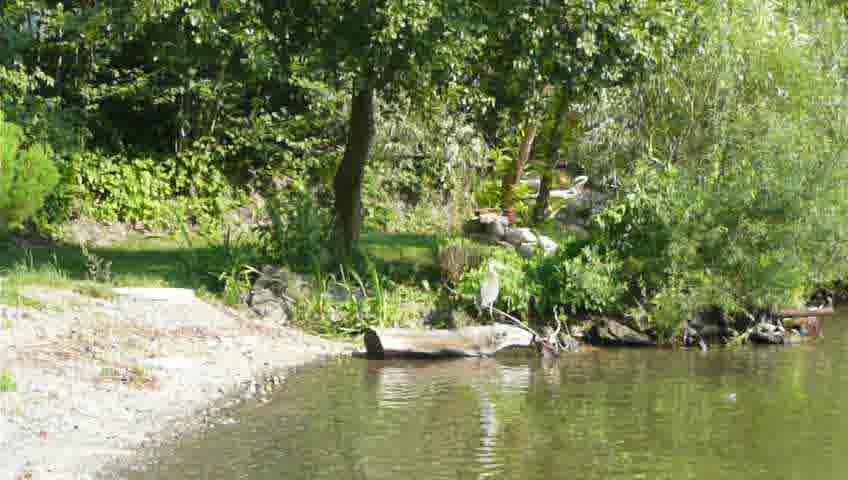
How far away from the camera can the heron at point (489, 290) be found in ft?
52.0

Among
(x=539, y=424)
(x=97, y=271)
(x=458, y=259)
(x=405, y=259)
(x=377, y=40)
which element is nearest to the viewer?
(x=539, y=424)

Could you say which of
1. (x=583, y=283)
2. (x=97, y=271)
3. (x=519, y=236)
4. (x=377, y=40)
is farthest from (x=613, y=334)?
(x=97, y=271)

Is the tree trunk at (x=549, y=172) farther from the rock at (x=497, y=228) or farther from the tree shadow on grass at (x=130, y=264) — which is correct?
the tree shadow on grass at (x=130, y=264)

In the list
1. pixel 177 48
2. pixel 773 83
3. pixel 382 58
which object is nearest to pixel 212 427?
pixel 382 58

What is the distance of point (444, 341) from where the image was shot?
49.1 ft

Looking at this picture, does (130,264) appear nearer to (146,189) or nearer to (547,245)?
(146,189)

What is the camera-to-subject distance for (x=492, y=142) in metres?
27.3

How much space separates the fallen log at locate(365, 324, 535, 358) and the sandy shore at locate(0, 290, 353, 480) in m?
0.75

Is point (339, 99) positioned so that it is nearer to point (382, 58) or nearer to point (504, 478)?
point (382, 58)

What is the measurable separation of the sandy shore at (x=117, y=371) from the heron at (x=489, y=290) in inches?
83.7

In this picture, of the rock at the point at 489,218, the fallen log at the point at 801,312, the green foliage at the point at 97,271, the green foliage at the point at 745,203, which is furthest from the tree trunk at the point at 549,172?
the green foliage at the point at 97,271

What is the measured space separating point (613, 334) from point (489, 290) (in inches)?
79.9

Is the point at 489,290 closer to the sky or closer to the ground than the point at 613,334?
closer to the sky

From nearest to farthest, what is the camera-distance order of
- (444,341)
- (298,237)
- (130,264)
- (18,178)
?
(444,341) < (18,178) < (298,237) < (130,264)
